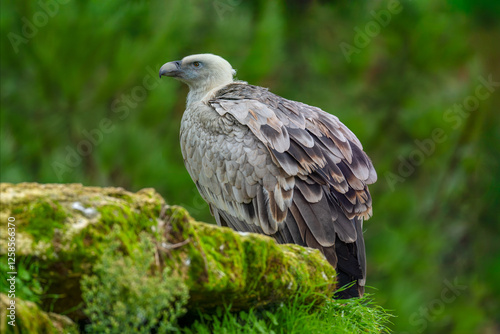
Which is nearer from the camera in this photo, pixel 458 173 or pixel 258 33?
pixel 258 33

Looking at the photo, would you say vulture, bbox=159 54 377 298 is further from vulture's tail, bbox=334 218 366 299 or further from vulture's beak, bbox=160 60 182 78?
vulture's beak, bbox=160 60 182 78

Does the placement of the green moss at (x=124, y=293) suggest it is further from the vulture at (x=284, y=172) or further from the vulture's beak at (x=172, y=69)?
the vulture's beak at (x=172, y=69)

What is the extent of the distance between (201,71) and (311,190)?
2.01 meters

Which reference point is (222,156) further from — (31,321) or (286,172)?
(31,321)

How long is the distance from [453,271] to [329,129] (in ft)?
31.3

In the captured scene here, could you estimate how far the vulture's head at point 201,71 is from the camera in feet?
20.1

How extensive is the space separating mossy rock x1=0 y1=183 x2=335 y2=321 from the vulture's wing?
61.5 inches

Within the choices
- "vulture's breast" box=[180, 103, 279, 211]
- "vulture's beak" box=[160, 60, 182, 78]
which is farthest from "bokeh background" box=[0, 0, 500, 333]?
"vulture's breast" box=[180, 103, 279, 211]

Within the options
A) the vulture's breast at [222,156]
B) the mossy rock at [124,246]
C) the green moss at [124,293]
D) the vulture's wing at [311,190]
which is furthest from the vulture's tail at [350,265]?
the green moss at [124,293]

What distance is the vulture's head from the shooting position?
6129 millimetres

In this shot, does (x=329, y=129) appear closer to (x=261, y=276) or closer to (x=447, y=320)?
(x=261, y=276)

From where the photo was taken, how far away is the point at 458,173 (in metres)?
12.8

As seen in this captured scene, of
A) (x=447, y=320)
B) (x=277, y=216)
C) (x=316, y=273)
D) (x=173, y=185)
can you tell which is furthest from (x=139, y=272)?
(x=447, y=320)

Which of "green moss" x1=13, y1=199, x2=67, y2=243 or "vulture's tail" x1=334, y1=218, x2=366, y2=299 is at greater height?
"green moss" x1=13, y1=199, x2=67, y2=243
